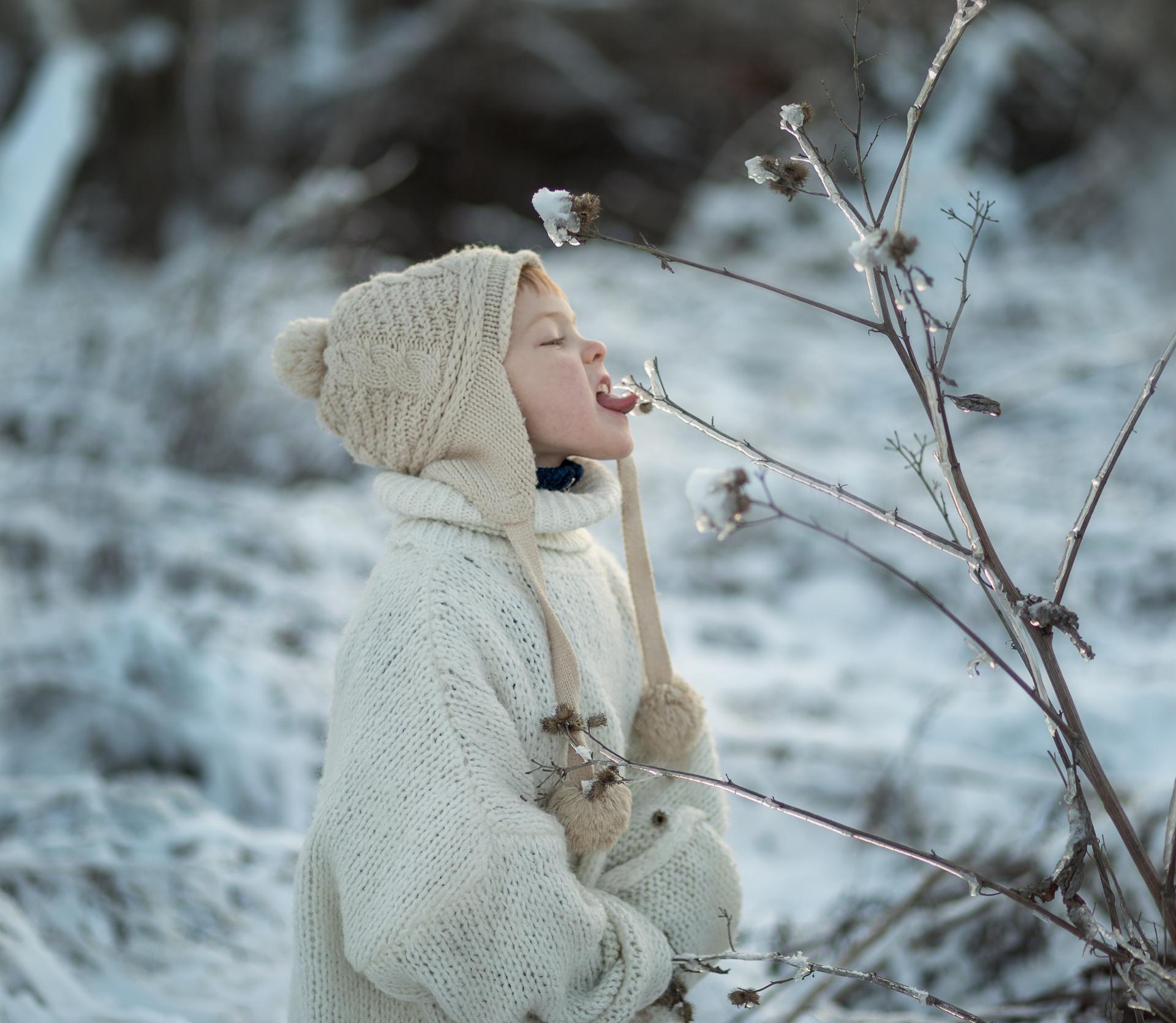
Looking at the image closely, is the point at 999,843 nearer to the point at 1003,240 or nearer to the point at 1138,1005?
the point at 1138,1005

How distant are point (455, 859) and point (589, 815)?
137mm

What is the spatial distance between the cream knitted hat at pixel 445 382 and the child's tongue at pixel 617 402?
11 cm

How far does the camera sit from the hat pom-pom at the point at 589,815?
1025mm

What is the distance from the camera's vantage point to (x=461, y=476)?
3.71 ft

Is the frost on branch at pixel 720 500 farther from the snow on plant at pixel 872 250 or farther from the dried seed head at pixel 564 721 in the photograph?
the dried seed head at pixel 564 721

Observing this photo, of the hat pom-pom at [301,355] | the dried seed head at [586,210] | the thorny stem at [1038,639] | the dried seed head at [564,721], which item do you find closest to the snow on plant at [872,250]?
the thorny stem at [1038,639]

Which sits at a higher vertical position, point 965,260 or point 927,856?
point 965,260

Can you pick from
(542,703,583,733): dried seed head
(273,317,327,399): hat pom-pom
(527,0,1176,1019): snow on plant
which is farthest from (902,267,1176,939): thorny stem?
(273,317,327,399): hat pom-pom

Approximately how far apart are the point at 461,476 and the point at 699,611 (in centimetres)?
227

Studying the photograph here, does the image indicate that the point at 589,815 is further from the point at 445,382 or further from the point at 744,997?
the point at 445,382

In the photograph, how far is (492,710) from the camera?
1.04 meters

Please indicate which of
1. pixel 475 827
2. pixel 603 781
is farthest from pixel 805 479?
pixel 475 827

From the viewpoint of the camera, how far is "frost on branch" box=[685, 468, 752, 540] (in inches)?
29.7

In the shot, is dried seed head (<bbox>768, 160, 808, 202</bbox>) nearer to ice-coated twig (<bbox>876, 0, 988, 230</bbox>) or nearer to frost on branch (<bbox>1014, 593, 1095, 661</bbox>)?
ice-coated twig (<bbox>876, 0, 988, 230</bbox>)
